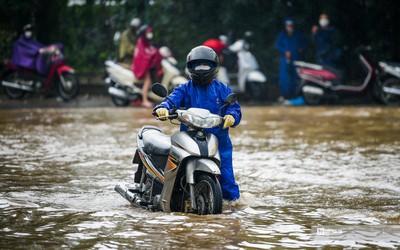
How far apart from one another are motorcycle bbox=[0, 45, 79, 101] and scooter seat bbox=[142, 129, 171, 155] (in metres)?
13.7

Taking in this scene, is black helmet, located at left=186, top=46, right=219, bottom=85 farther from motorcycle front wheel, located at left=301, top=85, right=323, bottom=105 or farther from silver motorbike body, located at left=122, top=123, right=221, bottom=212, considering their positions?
motorcycle front wheel, located at left=301, top=85, right=323, bottom=105

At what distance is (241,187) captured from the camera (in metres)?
9.34

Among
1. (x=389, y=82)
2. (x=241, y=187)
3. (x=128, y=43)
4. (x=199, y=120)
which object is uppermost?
(x=128, y=43)

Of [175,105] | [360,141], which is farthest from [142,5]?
[175,105]

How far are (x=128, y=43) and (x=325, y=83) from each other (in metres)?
4.58

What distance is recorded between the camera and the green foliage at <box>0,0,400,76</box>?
22578mm

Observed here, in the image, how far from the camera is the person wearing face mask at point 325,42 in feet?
70.9

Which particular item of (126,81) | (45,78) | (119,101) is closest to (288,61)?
(126,81)

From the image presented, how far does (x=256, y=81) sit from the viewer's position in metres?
22.2

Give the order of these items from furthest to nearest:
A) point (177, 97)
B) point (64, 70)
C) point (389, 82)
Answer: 1. point (64, 70)
2. point (389, 82)
3. point (177, 97)

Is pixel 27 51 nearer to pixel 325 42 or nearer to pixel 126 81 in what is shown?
pixel 126 81

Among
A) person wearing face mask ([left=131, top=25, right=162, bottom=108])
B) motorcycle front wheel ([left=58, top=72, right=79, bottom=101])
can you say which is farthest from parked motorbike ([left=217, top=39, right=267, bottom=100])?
motorcycle front wheel ([left=58, top=72, right=79, bottom=101])

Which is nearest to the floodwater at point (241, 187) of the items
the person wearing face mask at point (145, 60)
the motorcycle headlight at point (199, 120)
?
the motorcycle headlight at point (199, 120)

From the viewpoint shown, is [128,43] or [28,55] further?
[128,43]
